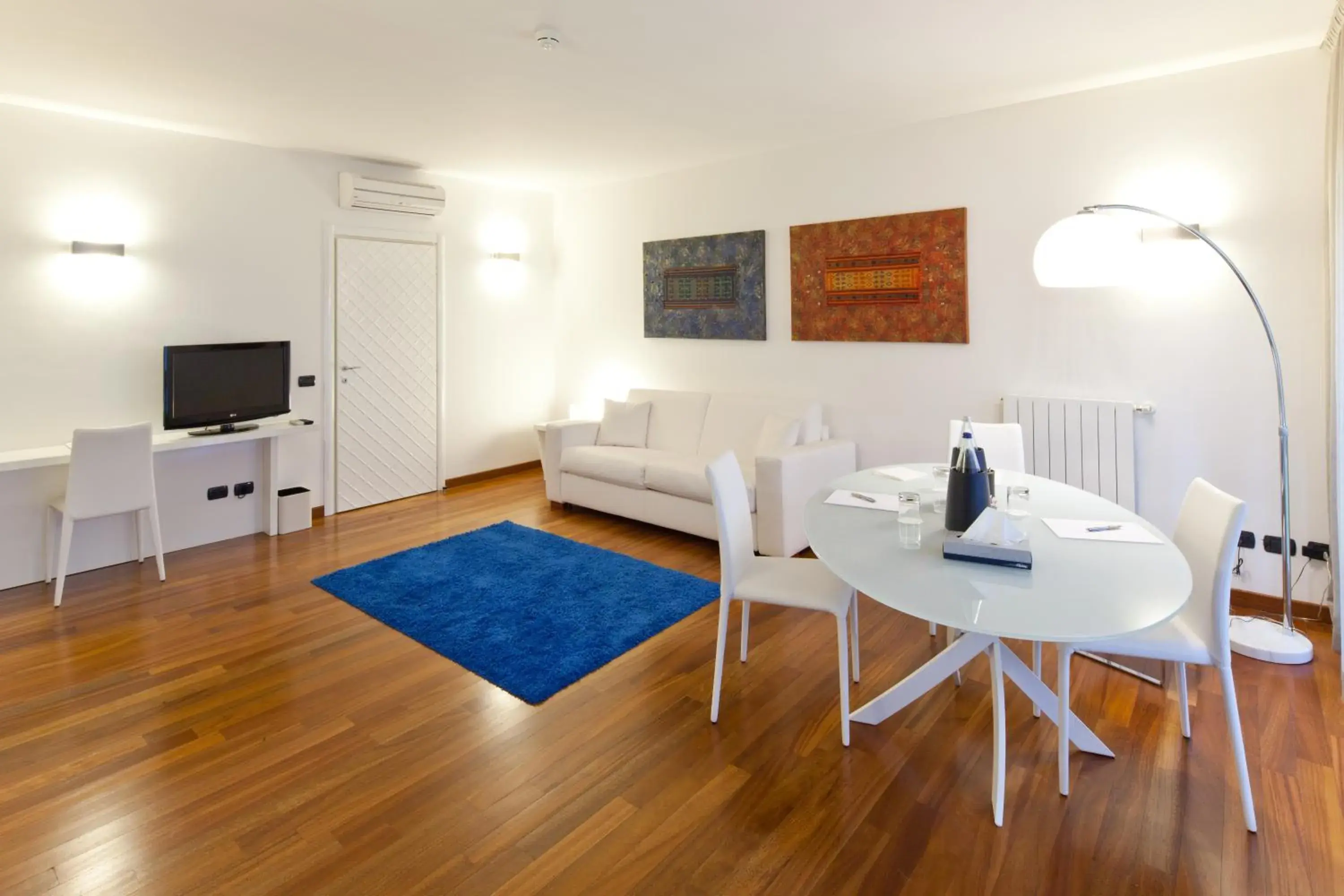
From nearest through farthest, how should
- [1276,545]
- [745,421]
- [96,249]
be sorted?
→ [1276,545] → [96,249] → [745,421]

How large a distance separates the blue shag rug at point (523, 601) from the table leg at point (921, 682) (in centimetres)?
109

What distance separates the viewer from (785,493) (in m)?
3.95

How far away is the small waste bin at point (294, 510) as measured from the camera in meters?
4.71

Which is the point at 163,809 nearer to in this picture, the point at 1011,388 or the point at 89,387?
the point at 89,387

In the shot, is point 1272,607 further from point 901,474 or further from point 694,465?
point 694,465

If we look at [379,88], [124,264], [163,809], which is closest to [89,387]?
[124,264]

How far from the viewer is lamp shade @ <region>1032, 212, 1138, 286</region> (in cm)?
250

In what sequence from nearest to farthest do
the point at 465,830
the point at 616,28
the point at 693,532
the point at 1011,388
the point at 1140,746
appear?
the point at 465,830
the point at 1140,746
the point at 616,28
the point at 1011,388
the point at 693,532

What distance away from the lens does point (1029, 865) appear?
178 centimetres

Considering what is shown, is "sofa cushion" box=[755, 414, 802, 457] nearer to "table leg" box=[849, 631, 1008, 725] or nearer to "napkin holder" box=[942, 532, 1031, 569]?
"table leg" box=[849, 631, 1008, 725]

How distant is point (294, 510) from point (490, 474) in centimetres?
181

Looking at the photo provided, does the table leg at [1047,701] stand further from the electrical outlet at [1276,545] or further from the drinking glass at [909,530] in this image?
the electrical outlet at [1276,545]

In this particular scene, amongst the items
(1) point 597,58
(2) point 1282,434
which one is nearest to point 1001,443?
(2) point 1282,434

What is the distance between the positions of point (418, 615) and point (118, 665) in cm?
119
